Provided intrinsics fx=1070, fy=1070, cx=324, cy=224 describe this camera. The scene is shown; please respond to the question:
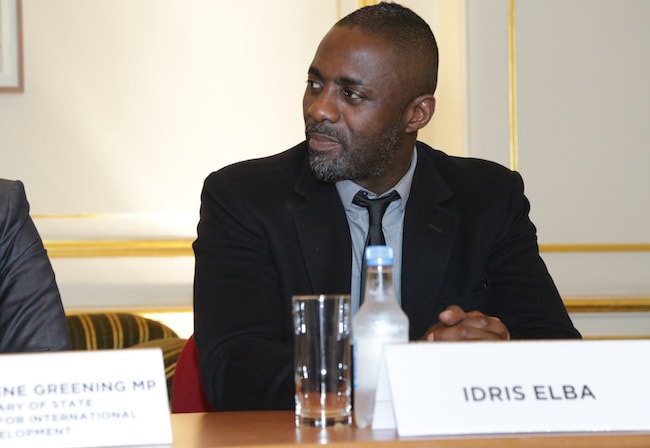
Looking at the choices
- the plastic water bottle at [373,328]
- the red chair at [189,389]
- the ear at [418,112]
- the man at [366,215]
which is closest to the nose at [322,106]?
the man at [366,215]

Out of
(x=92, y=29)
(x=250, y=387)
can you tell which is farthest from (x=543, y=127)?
(x=250, y=387)

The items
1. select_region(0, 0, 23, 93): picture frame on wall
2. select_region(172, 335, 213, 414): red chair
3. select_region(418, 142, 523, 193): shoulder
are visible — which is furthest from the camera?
select_region(0, 0, 23, 93): picture frame on wall

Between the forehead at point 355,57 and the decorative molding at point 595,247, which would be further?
the decorative molding at point 595,247

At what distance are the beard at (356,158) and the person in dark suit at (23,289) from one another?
0.63 meters

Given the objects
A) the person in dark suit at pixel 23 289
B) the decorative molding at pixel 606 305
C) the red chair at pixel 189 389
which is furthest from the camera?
the decorative molding at pixel 606 305

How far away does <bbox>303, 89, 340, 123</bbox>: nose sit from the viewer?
2365mm

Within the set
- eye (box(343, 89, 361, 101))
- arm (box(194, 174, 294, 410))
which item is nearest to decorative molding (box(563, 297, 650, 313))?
eye (box(343, 89, 361, 101))

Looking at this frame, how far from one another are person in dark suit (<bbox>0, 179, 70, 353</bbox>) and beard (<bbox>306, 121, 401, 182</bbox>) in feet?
2.06

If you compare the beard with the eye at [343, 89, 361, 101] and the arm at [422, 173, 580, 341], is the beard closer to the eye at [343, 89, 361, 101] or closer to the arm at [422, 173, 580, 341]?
the eye at [343, 89, 361, 101]

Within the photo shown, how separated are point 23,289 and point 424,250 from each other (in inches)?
34.0

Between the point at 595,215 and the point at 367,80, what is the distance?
1902 millimetres

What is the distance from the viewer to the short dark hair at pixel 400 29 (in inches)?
99.0

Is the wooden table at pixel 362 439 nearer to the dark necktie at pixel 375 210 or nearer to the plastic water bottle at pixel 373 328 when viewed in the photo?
the plastic water bottle at pixel 373 328

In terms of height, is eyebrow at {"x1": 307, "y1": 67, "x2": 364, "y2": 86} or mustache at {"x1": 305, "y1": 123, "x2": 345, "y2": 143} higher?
eyebrow at {"x1": 307, "y1": 67, "x2": 364, "y2": 86}
